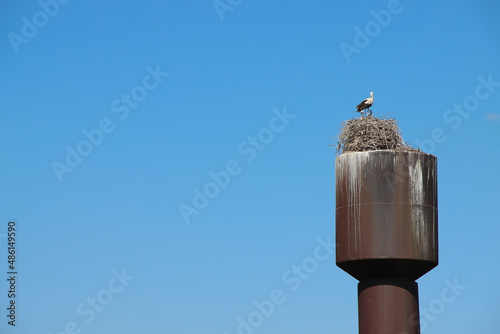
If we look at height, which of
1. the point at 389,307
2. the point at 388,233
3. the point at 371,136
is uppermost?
the point at 371,136

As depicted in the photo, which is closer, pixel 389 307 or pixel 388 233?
pixel 388 233

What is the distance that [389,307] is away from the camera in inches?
949

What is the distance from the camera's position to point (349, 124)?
Result: 2616 centimetres

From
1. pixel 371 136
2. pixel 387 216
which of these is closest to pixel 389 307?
pixel 387 216

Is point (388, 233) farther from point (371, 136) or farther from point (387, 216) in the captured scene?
point (371, 136)

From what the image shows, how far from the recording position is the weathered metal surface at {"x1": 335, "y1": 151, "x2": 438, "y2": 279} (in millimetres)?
23984

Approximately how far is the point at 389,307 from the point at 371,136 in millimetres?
4771

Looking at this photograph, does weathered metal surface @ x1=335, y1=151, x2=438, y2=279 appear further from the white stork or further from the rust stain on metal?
the white stork

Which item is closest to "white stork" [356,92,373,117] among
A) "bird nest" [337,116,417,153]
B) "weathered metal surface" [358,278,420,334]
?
"bird nest" [337,116,417,153]

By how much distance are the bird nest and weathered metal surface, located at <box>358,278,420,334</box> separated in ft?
12.1

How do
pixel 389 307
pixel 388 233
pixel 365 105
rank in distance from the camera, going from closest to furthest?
pixel 388 233
pixel 389 307
pixel 365 105

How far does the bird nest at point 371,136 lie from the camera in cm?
2527

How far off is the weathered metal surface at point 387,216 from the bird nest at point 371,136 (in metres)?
0.54

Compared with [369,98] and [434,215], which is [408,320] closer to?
[434,215]
